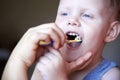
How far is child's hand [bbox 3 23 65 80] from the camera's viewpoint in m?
0.61

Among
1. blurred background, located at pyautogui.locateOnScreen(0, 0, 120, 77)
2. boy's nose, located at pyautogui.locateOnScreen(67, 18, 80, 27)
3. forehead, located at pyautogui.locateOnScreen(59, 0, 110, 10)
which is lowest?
blurred background, located at pyautogui.locateOnScreen(0, 0, 120, 77)

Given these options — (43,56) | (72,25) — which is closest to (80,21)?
(72,25)

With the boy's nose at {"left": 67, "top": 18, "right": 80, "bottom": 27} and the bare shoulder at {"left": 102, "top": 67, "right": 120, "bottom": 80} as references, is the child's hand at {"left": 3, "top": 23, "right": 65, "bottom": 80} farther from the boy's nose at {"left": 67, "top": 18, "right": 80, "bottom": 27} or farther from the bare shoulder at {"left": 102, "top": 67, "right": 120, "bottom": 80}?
the bare shoulder at {"left": 102, "top": 67, "right": 120, "bottom": 80}

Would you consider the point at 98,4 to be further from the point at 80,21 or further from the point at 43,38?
the point at 43,38

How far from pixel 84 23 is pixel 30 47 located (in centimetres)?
20

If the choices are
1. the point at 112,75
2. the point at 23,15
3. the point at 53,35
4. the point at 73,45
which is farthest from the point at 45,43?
the point at 23,15

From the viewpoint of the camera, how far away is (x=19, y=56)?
652 mm

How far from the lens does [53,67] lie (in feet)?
2.08

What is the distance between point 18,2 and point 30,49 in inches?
51.0

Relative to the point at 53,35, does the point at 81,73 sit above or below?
below

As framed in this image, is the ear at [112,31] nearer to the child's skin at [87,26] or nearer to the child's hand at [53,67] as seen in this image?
the child's skin at [87,26]

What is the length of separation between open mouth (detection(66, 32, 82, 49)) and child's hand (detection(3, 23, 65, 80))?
87 millimetres

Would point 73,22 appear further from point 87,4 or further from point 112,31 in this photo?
point 112,31

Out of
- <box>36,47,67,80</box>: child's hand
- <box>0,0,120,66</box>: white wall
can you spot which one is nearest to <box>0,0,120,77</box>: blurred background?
<box>0,0,120,66</box>: white wall
